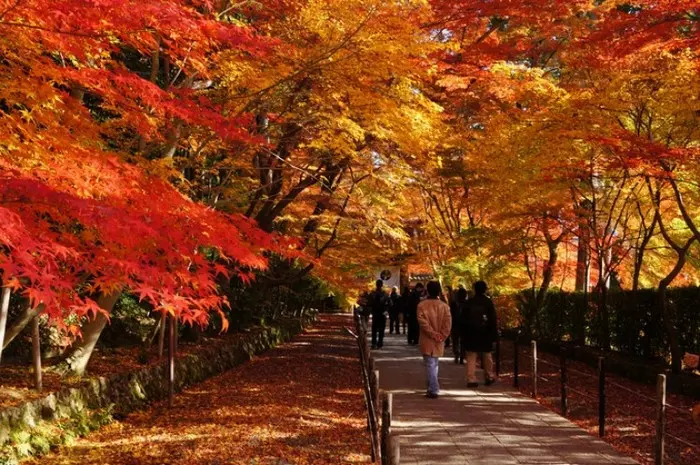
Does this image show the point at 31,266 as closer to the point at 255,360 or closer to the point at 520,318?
the point at 255,360

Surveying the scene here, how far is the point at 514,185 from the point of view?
15992mm

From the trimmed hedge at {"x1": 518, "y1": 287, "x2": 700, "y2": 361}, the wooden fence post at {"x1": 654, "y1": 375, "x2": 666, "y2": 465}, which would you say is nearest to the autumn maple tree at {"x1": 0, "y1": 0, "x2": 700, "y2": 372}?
the trimmed hedge at {"x1": 518, "y1": 287, "x2": 700, "y2": 361}

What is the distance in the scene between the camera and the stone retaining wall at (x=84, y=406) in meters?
7.79

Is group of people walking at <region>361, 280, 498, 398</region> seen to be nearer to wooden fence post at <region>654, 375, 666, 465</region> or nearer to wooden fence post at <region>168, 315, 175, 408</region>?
wooden fence post at <region>168, 315, 175, 408</region>

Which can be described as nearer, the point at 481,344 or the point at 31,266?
the point at 31,266

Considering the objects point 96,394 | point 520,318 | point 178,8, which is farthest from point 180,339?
point 520,318

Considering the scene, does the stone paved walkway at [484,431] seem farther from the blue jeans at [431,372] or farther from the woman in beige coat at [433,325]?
the woman in beige coat at [433,325]

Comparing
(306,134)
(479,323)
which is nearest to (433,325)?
(479,323)

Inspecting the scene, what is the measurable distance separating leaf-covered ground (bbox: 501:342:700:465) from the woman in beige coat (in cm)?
170

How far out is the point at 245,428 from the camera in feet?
29.3

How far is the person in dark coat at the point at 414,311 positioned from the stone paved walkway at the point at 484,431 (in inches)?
272

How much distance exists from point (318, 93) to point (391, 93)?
126cm

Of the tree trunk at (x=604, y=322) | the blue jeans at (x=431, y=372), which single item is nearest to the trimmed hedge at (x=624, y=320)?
the tree trunk at (x=604, y=322)

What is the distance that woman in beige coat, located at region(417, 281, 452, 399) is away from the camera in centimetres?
1062
